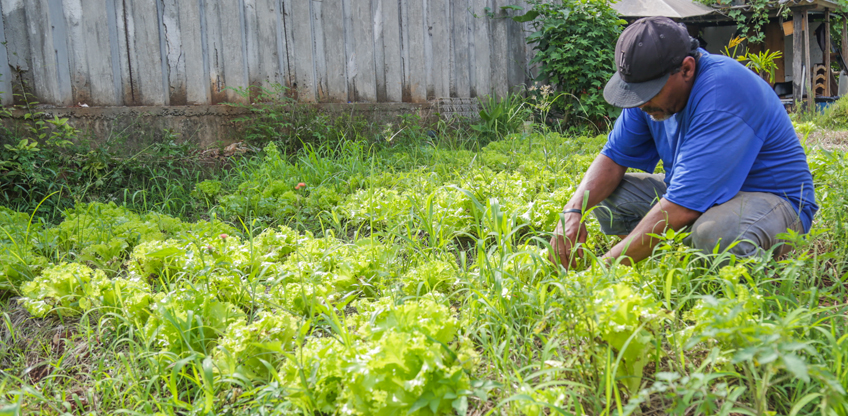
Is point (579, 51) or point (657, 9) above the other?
point (657, 9)

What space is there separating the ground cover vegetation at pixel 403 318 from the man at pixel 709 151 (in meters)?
0.13

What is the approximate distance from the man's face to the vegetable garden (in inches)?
25.3

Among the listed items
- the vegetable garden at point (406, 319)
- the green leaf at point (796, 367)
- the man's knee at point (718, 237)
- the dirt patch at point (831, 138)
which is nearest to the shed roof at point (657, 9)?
the dirt patch at point (831, 138)

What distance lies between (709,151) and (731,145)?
0.09 metres

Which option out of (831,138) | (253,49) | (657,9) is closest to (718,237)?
(253,49)

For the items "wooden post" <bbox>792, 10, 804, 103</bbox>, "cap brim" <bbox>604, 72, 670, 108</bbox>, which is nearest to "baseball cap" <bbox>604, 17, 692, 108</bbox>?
"cap brim" <bbox>604, 72, 670, 108</bbox>

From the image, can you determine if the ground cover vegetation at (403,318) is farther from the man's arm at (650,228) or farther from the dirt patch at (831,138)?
the dirt patch at (831,138)

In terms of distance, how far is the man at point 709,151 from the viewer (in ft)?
7.30

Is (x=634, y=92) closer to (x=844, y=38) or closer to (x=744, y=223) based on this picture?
(x=744, y=223)

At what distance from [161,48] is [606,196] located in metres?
3.88

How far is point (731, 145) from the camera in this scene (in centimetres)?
220

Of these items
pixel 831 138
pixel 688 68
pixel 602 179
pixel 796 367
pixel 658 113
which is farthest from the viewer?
pixel 831 138

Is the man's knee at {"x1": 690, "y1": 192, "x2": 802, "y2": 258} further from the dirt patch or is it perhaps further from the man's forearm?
the dirt patch

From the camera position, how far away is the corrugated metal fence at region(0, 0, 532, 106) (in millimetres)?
4113
